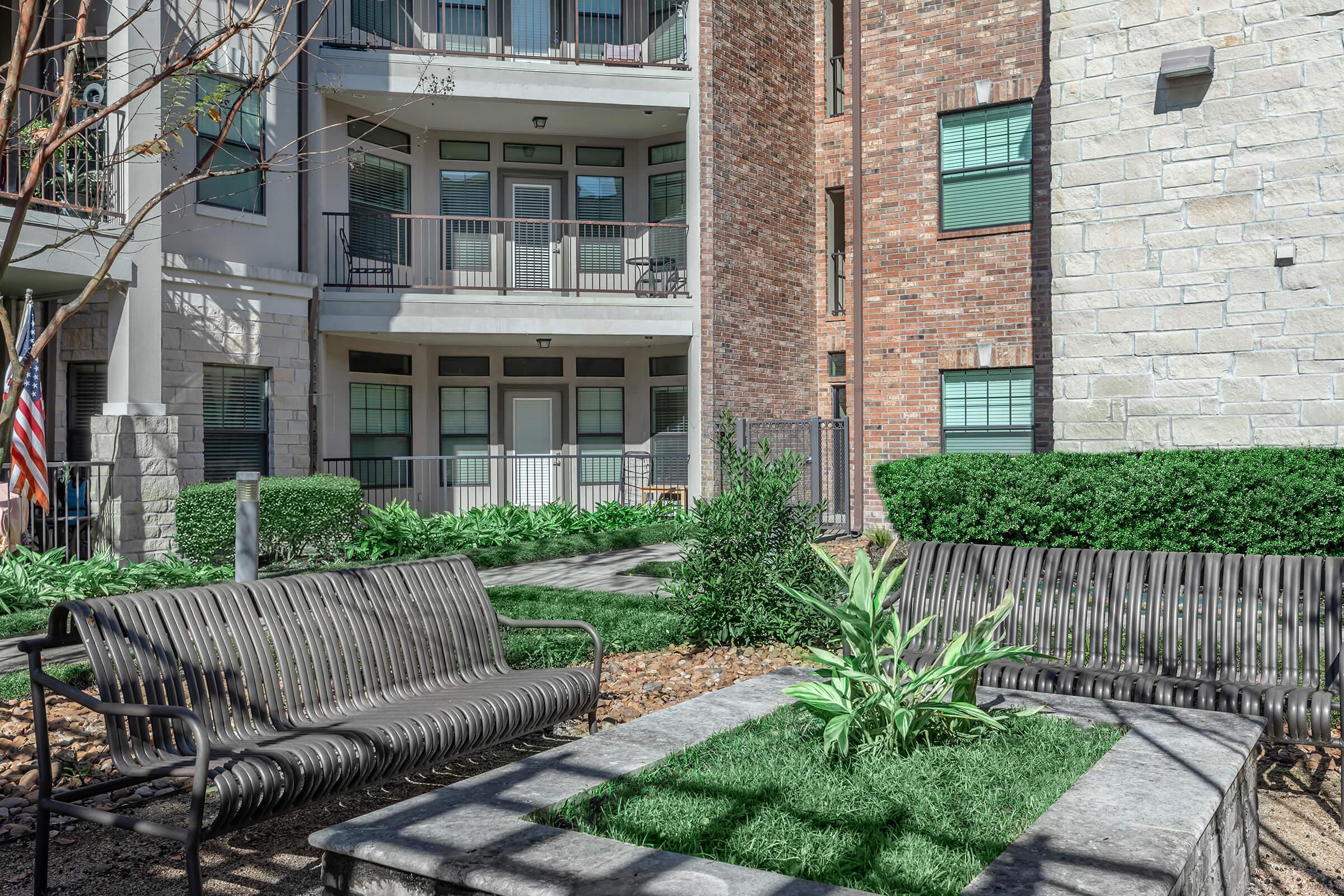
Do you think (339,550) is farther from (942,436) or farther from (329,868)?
(329,868)

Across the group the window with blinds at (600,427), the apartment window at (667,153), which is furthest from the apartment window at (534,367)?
the apartment window at (667,153)

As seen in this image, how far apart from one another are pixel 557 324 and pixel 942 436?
5.94 metres

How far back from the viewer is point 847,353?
1745 cm

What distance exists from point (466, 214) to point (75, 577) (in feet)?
34.2

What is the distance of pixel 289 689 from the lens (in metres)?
4.35

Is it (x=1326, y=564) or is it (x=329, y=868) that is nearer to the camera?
(x=329, y=868)

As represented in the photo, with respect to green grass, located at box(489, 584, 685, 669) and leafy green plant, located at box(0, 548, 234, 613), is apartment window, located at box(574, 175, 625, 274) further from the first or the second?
leafy green plant, located at box(0, 548, 234, 613)

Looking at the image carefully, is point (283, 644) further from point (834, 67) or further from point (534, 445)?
point (834, 67)

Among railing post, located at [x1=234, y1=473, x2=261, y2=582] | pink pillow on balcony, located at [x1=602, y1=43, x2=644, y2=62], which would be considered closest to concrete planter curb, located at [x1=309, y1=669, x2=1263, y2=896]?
railing post, located at [x1=234, y1=473, x2=261, y2=582]

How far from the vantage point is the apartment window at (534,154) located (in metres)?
18.0

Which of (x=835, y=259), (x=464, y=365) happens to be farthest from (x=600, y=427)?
(x=835, y=259)

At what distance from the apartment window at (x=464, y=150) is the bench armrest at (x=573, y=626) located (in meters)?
13.8

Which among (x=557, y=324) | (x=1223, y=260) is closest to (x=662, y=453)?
(x=557, y=324)

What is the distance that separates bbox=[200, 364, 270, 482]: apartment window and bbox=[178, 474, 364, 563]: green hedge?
544 mm
